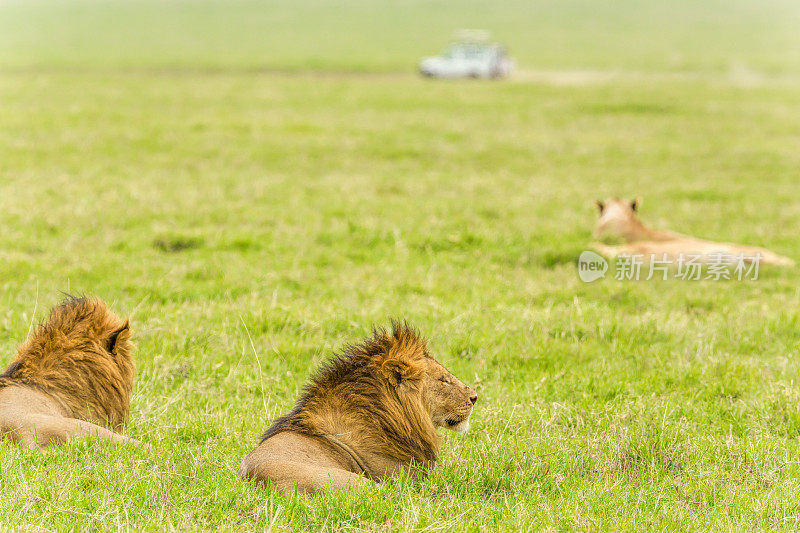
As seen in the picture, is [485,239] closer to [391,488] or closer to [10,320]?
[10,320]

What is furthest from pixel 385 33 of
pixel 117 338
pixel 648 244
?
pixel 117 338

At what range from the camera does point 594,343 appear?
7004 millimetres

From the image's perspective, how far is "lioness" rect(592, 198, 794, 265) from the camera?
10.1 meters

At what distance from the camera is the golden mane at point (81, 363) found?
4.88m

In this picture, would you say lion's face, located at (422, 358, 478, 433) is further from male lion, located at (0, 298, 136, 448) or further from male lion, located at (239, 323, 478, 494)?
male lion, located at (0, 298, 136, 448)

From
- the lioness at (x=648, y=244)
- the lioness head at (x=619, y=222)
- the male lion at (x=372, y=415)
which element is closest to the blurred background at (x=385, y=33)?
the lioness head at (x=619, y=222)

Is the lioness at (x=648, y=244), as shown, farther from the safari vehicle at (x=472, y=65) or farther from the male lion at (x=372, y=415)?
the safari vehicle at (x=472, y=65)

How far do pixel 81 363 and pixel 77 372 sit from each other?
0.19ft

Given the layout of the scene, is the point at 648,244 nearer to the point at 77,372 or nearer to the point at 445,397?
the point at 445,397

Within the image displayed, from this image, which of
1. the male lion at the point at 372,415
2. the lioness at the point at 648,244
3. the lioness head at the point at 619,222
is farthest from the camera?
the lioness head at the point at 619,222

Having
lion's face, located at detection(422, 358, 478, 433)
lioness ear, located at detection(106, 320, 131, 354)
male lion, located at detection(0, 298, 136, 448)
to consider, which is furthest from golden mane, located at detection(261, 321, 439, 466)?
lioness ear, located at detection(106, 320, 131, 354)

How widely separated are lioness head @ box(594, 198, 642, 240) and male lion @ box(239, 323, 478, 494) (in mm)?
6768

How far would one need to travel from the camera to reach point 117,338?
5059 mm

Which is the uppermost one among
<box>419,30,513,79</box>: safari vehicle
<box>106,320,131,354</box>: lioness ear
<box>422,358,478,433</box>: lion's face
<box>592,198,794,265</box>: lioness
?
<box>419,30,513,79</box>: safari vehicle
